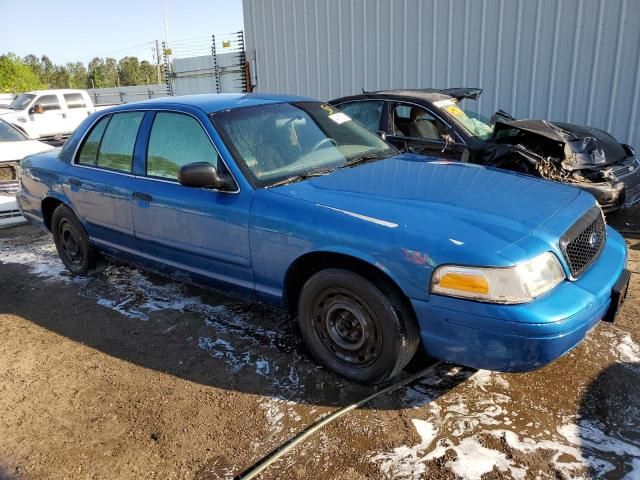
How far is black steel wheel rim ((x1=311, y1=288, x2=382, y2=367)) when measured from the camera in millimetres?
2842

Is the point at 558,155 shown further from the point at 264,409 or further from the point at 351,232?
the point at 264,409

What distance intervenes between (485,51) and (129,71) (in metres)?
70.6

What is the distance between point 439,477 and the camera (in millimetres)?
2316

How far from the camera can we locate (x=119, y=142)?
425 centimetres

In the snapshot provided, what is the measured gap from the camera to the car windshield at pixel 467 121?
19.6ft

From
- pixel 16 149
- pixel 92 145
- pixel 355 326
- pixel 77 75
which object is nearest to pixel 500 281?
pixel 355 326

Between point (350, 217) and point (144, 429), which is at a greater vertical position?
point (350, 217)

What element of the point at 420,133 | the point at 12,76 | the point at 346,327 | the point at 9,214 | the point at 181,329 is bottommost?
the point at 181,329

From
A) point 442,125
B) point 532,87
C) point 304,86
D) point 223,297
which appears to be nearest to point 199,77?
point 304,86

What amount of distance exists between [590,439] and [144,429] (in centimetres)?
225

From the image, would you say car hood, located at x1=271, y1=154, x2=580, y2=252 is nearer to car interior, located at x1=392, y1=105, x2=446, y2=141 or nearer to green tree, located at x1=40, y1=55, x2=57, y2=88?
car interior, located at x1=392, y1=105, x2=446, y2=141

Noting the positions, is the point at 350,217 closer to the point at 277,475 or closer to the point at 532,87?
the point at 277,475

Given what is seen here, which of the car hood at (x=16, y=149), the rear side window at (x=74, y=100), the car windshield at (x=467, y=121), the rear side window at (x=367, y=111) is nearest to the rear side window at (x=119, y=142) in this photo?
the rear side window at (x=367, y=111)

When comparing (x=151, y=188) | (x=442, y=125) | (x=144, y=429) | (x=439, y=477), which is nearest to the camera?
(x=439, y=477)
